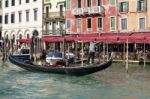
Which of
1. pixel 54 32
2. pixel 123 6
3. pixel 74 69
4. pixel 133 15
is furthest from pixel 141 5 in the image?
pixel 74 69

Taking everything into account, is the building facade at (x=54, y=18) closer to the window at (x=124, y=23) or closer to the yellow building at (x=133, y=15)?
the window at (x=124, y=23)

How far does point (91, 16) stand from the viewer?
43.9 metres

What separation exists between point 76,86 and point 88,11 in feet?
75.5

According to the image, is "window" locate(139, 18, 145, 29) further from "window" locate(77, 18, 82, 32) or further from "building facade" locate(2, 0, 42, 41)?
"building facade" locate(2, 0, 42, 41)

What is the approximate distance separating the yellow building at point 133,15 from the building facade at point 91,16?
70 centimetres

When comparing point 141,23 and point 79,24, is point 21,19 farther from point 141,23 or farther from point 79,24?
point 141,23

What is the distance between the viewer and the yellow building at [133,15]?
39344mm

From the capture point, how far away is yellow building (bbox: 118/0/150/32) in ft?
129

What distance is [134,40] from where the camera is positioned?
3678cm

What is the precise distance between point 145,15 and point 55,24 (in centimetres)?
1180

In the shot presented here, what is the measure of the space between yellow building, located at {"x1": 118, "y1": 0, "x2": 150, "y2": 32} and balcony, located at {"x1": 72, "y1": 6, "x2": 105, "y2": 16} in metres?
1.95

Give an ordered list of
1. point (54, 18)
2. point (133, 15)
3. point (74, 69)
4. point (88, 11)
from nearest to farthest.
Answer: point (74, 69) < point (133, 15) < point (88, 11) < point (54, 18)

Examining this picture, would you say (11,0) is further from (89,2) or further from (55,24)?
(89,2)

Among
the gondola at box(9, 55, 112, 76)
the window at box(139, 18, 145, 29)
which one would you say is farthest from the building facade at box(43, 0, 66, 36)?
the gondola at box(9, 55, 112, 76)
